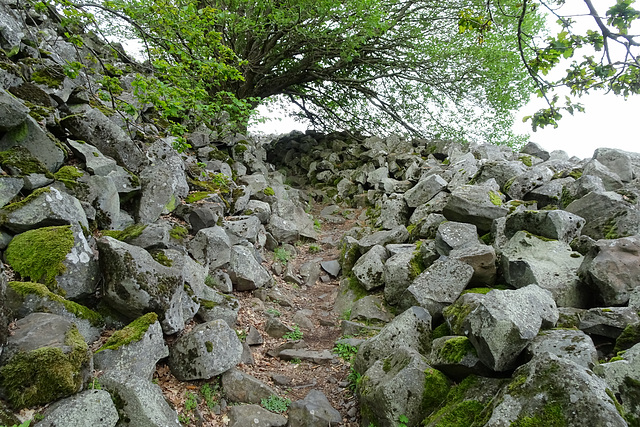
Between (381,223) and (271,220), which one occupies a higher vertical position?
(381,223)

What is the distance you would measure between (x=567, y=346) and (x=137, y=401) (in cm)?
441

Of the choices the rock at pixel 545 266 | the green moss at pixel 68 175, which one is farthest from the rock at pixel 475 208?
the green moss at pixel 68 175

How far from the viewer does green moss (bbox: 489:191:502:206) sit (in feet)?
27.2

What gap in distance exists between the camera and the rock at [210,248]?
746 centimetres

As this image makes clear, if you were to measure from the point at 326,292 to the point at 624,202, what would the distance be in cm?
615

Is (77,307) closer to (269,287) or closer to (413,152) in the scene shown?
(269,287)

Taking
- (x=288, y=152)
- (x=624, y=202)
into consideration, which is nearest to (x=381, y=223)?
(x=624, y=202)

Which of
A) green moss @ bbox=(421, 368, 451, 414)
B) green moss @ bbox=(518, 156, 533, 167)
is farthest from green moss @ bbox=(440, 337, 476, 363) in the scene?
green moss @ bbox=(518, 156, 533, 167)

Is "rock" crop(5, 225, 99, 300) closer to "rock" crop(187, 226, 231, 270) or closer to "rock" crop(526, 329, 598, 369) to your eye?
"rock" crop(187, 226, 231, 270)

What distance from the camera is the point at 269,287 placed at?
8516 millimetres

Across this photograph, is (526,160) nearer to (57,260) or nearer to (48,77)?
(57,260)

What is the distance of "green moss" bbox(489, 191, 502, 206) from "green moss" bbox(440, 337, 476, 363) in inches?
173

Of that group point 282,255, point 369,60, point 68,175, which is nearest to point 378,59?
point 369,60

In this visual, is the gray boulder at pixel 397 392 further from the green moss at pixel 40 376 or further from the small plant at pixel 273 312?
the green moss at pixel 40 376
